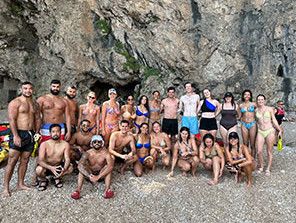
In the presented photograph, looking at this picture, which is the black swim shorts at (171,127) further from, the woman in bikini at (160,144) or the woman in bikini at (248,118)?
the woman in bikini at (248,118)

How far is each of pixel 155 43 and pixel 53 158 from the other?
9.93 metres

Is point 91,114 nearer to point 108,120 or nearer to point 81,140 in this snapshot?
point 108,120

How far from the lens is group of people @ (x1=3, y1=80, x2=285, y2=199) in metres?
3.40

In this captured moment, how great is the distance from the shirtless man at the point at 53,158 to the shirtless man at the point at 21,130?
256 mm

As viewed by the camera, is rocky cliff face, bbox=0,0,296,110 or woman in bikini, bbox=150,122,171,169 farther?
rocky cliff face, bbox=0,0,296,110

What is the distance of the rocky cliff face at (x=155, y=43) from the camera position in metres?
11.3

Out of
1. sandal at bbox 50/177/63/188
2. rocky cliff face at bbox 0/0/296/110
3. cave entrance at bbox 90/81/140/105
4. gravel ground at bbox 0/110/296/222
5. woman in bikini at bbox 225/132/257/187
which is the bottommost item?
gravel ground at bbox 0/110/296/222

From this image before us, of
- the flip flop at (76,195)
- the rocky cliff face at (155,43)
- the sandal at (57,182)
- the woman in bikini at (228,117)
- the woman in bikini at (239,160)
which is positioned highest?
the rocky cliff face at (155,43)

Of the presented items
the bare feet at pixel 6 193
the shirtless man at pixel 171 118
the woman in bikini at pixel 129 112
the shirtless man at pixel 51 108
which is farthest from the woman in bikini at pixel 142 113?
the bare feet at pixel 6 193

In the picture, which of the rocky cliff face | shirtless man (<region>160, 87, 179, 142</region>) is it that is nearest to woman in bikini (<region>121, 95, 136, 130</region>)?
shirtless man (<region>160, 87, 179, 142</region>)

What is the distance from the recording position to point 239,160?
12.6 feet

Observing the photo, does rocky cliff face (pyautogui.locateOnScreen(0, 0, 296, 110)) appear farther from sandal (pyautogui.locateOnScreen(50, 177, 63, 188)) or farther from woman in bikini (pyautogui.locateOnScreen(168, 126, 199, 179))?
sandal (pyautogui.locateOnScreen(50, 177, 63, 188))

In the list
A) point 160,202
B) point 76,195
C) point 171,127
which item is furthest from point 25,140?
point 171,127

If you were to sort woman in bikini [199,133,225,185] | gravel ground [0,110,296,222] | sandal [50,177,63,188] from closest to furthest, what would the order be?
1. gravel ground [0,110,296,222]
2. sandal [50,177,63,188]
3. woman in bikini [199,133,225,185]
